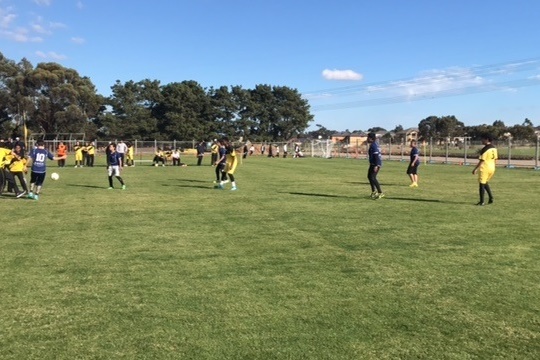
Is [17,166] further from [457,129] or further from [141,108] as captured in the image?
[457,129]

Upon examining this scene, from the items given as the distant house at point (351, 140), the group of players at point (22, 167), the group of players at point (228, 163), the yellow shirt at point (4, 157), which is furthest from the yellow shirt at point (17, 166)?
the distant house at point (351, 140)

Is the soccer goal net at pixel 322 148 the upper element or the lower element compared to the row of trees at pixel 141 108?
lower

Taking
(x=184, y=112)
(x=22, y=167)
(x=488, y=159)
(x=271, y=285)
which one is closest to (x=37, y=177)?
(x=22, y=167)

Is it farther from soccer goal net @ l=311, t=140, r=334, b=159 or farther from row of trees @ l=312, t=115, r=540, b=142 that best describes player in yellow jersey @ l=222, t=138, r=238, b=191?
row of trees @ l=312, t=115, r=540, b=142

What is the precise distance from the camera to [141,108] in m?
87.1

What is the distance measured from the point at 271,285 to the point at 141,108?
85862 mm

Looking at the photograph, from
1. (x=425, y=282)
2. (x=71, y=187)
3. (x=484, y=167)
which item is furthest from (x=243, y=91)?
(x=425, y=282)

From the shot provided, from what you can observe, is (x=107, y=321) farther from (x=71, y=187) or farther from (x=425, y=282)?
(x=71, y=187)

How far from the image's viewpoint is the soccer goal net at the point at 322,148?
194ft

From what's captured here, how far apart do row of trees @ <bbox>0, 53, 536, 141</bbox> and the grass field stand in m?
53.1

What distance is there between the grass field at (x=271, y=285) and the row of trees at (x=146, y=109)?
53103mm

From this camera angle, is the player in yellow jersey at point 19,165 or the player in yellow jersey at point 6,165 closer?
the player in yellow jersey at point 6,165

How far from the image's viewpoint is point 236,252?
7.51 meters

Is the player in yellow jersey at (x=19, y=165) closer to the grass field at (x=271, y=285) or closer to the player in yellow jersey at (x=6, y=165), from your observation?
the player in yellow jersey at (x=6, y=165)
